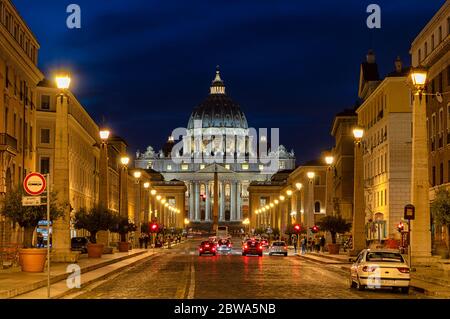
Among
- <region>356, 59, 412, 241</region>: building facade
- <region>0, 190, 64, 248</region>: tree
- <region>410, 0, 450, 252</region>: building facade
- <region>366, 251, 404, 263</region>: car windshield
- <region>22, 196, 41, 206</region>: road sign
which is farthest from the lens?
<region>356, 59, 412, 241</region>: building facade

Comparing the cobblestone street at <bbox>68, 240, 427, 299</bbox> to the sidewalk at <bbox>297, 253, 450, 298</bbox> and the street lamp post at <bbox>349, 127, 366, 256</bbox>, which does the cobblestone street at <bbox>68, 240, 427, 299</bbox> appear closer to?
the sidewalk at <bbox>297, 253, 450, 298</bbox>

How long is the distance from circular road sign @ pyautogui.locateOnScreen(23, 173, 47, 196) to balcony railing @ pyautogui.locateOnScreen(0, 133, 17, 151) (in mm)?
29267

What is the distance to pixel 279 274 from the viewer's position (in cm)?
4231

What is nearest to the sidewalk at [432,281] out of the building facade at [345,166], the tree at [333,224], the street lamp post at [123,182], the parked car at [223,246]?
the street lamp post at [123,182]

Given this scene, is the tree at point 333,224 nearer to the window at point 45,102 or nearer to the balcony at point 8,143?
the window at point 45,102

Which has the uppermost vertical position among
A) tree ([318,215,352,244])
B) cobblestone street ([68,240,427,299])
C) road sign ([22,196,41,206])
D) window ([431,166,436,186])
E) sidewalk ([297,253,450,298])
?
window ([431,166,436,186])

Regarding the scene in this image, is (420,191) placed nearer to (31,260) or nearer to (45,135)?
(31,260)

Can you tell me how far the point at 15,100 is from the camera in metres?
61.6

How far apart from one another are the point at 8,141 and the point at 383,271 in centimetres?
3130

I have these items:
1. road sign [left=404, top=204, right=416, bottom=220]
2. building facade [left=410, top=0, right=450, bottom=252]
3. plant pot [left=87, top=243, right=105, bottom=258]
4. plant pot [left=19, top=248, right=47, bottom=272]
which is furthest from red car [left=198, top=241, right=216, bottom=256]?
plant pot [left=19, top=248, right=47, bottom=272]

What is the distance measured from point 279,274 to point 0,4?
77.4ft

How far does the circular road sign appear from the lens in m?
26.6

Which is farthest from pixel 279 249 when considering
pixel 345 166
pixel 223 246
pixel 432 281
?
pixel 432 281
